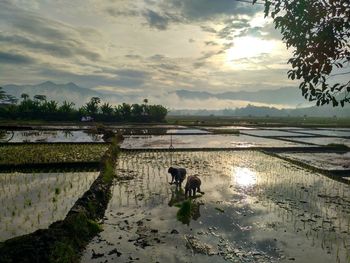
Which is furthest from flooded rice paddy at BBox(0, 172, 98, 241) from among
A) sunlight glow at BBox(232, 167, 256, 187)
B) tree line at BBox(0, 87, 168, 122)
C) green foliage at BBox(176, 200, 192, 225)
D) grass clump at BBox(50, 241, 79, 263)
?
tree line at BBox(0, 87, 168, 122)

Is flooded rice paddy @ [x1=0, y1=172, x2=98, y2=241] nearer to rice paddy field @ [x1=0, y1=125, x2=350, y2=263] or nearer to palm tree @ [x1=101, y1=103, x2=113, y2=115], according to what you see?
rice paddy field @ [x1=0, y1=125, x2=350, y2=263]

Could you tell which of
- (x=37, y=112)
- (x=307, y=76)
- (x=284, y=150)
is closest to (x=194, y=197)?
(x=307, y=76)

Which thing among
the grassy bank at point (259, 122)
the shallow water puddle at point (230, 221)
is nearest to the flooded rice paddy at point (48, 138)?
the shallow water puddle at point (230, 221)

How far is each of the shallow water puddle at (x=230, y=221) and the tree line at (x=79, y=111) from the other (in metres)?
38.3

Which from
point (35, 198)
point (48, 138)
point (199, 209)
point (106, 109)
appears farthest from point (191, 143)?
point (106, 109)

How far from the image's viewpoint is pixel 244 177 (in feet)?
43.6

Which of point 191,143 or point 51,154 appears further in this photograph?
point 191,143

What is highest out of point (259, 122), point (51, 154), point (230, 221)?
point (259, 122)

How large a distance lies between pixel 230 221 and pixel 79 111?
45.3 m

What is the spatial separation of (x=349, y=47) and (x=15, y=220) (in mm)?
7493

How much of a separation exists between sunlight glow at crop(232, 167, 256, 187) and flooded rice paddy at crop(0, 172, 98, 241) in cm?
552

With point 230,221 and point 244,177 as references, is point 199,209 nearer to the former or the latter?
point 230,221

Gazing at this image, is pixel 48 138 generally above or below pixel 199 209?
above

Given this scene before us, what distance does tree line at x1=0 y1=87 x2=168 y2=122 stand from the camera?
47.3 metres
